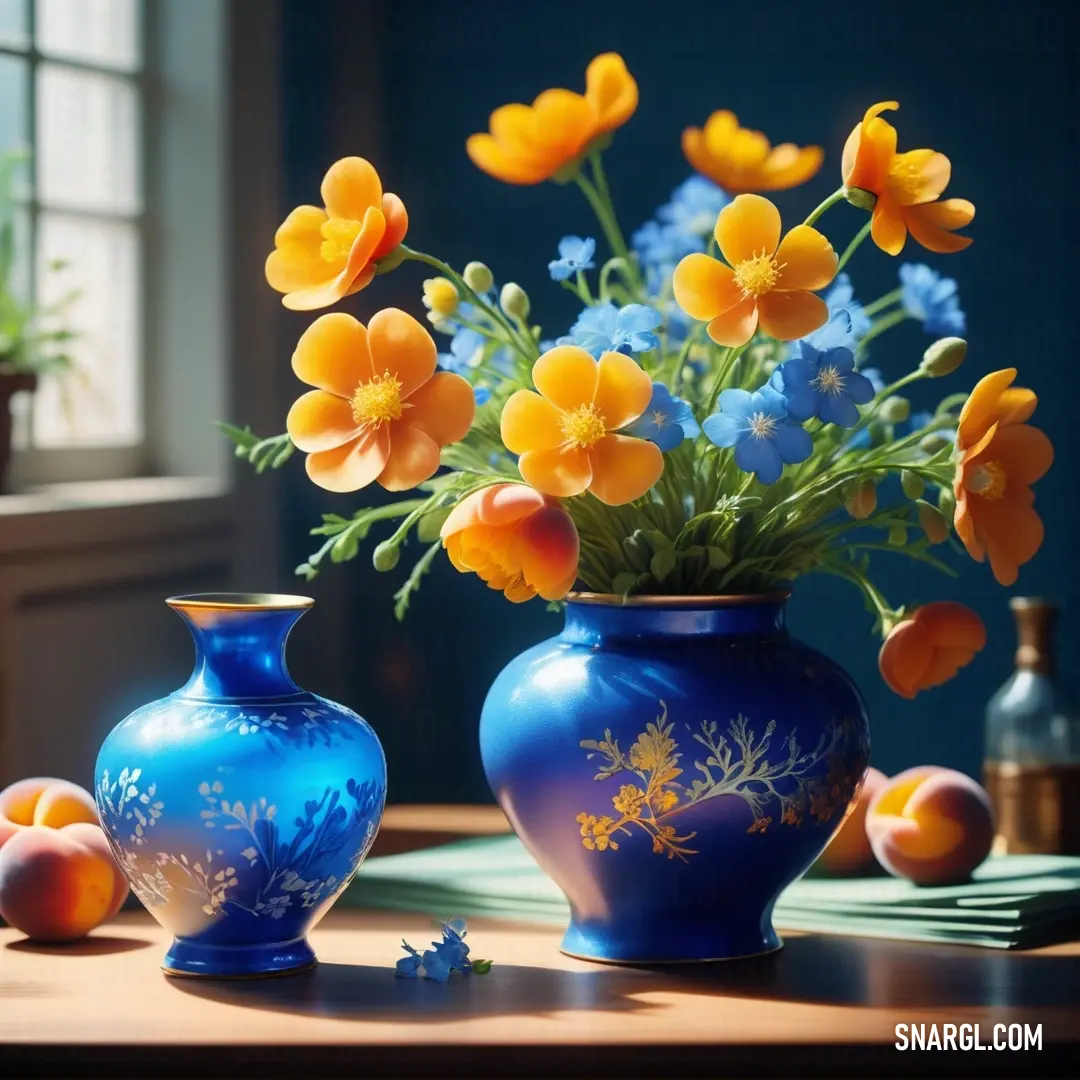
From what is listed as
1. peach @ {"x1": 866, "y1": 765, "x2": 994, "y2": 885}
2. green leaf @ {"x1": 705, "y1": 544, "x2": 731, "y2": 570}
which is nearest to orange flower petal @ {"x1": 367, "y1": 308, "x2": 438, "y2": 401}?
green leaf @ {"x1": 705, "y1": 544, "x2": 731, "y2": 570}

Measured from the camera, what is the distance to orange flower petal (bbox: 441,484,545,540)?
100 cm

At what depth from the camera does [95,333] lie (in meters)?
2.44

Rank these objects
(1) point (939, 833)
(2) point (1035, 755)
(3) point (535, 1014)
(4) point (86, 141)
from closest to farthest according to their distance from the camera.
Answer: (3) point (535, 1014) < (1) point (939, 833) < (2) point (1035, 755) < (4) point (86, 141)

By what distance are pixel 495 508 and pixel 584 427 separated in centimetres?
8

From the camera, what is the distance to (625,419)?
103 cm

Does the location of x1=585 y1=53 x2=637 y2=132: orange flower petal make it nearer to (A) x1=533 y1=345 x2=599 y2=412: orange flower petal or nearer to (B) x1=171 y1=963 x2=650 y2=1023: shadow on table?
(A) x1=533 y1=345 x2=599 y2=412: orange flower petal

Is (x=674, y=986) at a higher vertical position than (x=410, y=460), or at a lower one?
lower

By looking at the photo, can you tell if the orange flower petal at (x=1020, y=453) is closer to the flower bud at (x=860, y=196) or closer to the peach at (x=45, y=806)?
the flower bud at (x=860, y=196)

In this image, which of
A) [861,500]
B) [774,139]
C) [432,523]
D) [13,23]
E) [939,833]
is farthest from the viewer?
[774,139]

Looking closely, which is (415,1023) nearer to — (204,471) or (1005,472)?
(1005,472)

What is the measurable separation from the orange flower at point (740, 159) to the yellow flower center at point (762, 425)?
373mm

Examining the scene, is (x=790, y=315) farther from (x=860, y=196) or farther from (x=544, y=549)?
(x=544, y=549)

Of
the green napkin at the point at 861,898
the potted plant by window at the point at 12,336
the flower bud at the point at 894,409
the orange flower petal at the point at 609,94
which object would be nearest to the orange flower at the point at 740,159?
the orange flower petal at the point at 609,94

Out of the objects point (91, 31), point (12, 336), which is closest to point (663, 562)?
point (12, 336)
